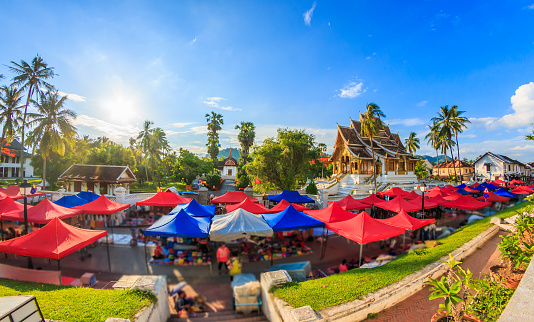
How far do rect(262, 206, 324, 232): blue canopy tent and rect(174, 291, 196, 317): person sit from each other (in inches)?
169

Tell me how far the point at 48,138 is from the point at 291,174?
2864 cm

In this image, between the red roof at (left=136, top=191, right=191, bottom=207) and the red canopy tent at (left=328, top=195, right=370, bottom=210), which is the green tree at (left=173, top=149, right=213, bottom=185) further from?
the red canopy tent at (left=328, top=195, right=370, bottom=210)

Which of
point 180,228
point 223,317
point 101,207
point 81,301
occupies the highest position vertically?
point 101,207

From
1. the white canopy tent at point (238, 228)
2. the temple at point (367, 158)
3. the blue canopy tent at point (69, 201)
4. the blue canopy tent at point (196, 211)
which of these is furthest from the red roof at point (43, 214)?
the temple at point (367, 158)

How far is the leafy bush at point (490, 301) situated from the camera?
12.8 ft

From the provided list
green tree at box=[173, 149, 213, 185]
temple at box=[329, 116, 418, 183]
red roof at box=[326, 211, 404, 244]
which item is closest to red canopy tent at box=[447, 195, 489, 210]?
red roof at box=[326, 211, 404, 244]

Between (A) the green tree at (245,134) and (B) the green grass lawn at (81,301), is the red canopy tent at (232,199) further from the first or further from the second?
(A) the green tree at (245,134)

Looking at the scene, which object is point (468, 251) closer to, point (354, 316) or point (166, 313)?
point (354, 316)

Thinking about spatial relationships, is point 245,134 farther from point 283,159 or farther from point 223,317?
point 223,317

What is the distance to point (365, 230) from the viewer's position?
28.5 feet

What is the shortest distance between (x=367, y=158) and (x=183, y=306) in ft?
108

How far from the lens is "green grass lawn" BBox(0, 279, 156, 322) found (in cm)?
457

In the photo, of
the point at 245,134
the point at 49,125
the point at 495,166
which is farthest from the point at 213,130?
the point at 495,166

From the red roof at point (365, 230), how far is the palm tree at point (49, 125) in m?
32.9
